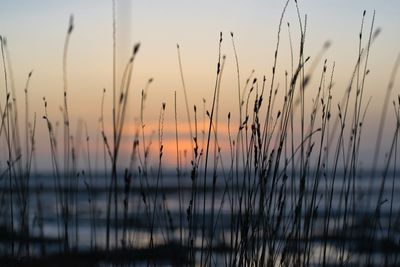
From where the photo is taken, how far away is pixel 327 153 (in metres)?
3.45

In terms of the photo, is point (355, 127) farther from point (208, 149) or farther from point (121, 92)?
point (121, 92)

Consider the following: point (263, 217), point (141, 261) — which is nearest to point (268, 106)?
point (263, 217)

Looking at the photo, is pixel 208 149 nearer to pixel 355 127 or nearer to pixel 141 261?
pixel 355 127

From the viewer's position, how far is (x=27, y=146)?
135 inches

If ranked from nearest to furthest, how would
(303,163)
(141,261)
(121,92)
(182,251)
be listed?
(121,92)
(303,163)
(182,251)
(141,261)

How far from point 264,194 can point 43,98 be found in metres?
1.07

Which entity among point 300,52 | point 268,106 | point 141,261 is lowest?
point 141,261

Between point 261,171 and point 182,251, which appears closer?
point 261,171

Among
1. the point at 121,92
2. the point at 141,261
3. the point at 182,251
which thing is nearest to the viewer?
the point at 121,92

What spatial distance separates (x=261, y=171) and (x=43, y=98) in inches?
40.1

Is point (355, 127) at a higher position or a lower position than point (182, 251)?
higher

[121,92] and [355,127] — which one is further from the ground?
[121,92]

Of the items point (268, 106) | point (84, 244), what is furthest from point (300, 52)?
point (84, 244)

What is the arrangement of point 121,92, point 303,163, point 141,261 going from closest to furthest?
point 121,92 < point 303,163 < point 141,261
